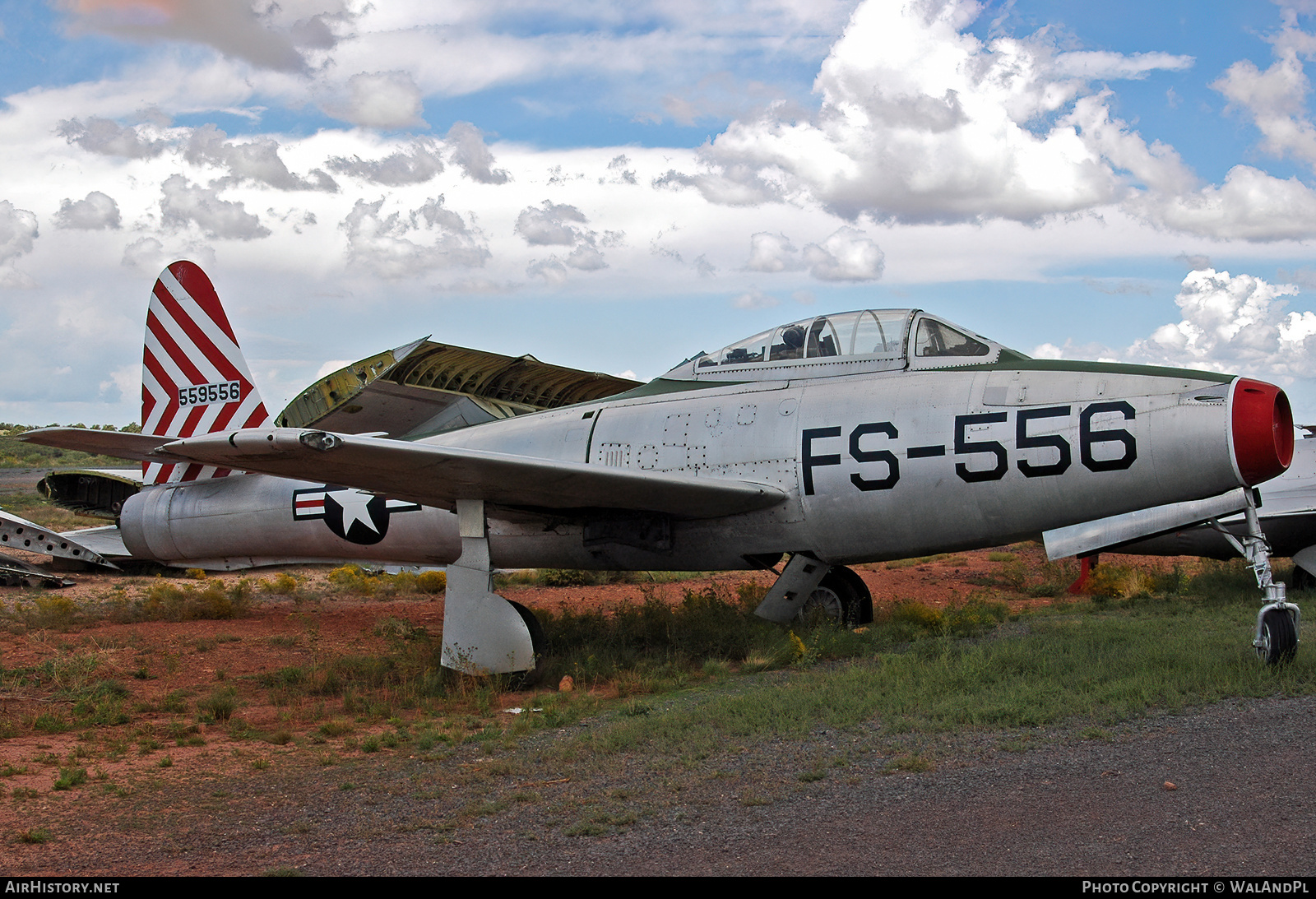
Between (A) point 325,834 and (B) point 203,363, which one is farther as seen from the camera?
(B) point 203,363

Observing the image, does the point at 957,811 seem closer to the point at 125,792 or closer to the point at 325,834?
the point at 325,834

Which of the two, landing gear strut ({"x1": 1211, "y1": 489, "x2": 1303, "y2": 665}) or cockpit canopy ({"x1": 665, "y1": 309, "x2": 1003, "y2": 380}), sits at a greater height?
cockpit canopy ({"x1": 665, "y1": 309, "x2": 1003, "y2": 380})

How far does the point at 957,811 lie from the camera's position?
454cm

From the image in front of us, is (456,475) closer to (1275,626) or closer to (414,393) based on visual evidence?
(414,393)

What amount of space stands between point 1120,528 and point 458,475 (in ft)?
17.8

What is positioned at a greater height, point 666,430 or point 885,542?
point 666,430

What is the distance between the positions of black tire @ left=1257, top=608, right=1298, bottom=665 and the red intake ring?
3.34 ft

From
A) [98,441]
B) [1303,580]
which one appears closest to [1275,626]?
[1303,580]

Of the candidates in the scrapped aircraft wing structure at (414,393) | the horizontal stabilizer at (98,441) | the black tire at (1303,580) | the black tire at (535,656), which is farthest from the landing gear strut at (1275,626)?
the horizontal stabilizer at (98,441)

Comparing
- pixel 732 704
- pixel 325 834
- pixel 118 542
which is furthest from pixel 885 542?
pixel 118 542

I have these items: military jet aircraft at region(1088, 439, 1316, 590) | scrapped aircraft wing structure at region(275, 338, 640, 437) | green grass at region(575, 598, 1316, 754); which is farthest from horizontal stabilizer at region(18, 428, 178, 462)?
military jet aircraft at region(1088, 439, 1316, 590)

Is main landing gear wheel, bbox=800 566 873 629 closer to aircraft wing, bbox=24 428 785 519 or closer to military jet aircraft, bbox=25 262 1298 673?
military jet aircraft, bbox=25 262 1298 673

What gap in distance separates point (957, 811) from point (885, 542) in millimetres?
4513

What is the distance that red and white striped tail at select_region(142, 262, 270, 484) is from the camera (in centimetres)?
1323
